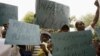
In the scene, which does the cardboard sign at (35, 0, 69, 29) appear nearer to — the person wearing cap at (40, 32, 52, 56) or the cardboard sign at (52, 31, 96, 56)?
the person wearing cap at (40, 32, 52, 56)

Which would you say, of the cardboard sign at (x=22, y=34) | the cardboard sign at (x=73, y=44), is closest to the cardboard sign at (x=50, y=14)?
the cardboard sign at (x=22, y=34)

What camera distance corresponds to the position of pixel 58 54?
4.09m

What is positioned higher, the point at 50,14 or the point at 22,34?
the point at 50,14

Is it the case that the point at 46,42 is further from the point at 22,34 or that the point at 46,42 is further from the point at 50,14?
the point at 50,14

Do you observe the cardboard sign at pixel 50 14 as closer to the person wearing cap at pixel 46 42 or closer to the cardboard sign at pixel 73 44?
the person wearing cap at pixel 46 42

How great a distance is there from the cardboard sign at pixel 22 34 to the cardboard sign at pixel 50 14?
0.29 meters

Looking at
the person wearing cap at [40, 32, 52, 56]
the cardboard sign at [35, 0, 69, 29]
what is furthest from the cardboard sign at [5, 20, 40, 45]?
the cardboard sign at [35, 0, 69, 29]

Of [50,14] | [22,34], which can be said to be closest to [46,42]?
[22,34]

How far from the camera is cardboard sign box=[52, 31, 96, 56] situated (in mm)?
4109

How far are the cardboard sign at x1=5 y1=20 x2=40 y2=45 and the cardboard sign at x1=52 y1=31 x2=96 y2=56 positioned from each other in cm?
67

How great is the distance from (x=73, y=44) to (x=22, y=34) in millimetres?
980

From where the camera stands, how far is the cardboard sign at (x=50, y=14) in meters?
5.54

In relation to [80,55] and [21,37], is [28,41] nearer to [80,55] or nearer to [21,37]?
[21,37]

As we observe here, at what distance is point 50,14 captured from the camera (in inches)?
226
